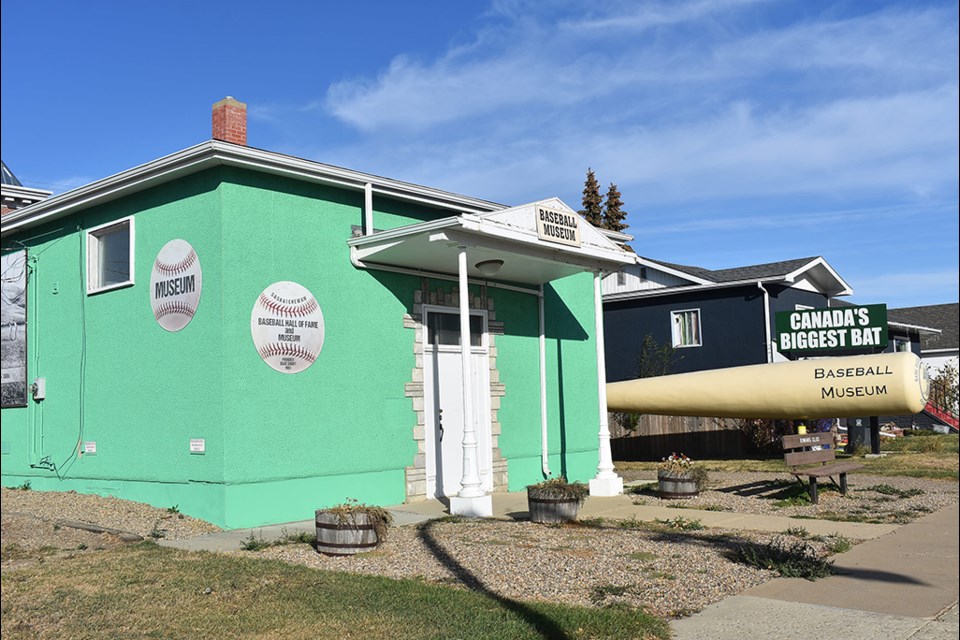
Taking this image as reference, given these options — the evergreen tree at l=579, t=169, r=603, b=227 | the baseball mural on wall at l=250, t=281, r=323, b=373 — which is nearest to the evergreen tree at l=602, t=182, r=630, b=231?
the evergreen tree at l=579, t=169, r=603, b=227

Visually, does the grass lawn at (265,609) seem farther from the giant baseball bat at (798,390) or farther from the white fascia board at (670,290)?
the white fascia board at (670,290)

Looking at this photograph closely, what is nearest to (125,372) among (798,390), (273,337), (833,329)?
(273,337)

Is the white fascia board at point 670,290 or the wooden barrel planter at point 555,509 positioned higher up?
the white fascia board at point 670,290

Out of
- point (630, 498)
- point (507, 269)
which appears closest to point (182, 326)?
point (507, 269)

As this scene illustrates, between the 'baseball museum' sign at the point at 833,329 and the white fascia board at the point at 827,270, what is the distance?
199 cm

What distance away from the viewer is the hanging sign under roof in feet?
44.3

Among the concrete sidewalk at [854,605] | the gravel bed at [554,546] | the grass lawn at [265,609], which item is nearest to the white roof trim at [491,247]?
the gravel bed at [554,546]

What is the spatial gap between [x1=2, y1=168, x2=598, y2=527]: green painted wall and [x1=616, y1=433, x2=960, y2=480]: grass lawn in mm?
7645

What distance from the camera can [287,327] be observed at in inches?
480

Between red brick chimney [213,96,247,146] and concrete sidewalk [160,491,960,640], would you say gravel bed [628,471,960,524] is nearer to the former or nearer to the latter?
concrete sidewalk [160,491,960,640]

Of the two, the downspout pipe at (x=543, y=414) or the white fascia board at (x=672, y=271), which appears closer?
the downspout pipe at (x=543, y=414)

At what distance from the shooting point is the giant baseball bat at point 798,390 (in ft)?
49.1

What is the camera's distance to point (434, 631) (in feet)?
20.0

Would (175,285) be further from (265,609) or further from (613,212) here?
(613,212)
